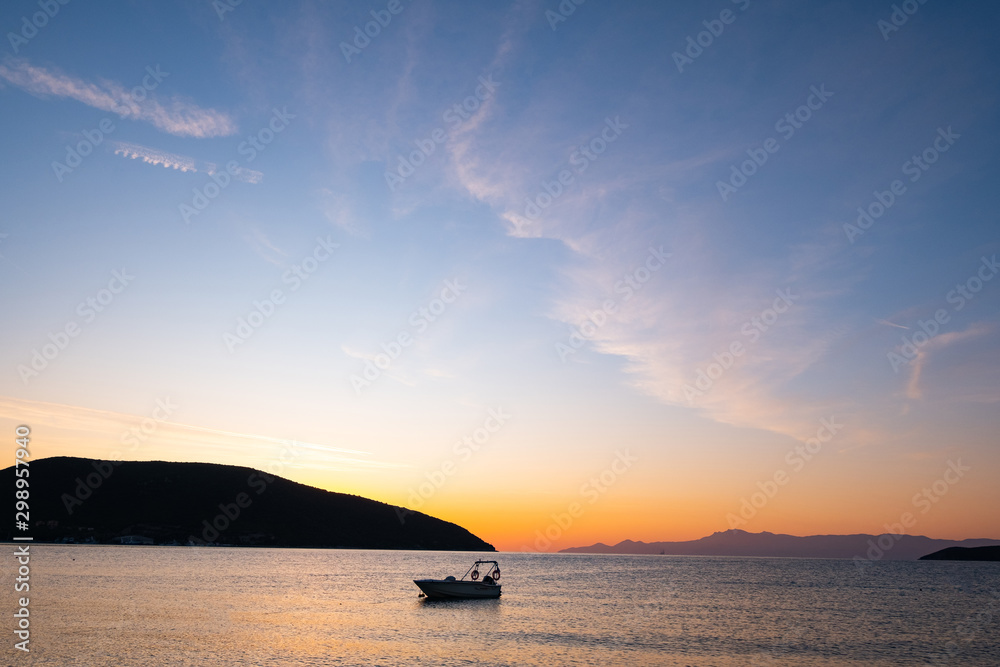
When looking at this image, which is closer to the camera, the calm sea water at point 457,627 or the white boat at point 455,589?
the calm sea water at point 457,627

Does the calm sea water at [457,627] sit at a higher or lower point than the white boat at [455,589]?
lower

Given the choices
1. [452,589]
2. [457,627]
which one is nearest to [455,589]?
[452,589]

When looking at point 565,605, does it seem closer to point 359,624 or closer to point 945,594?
point 359,624

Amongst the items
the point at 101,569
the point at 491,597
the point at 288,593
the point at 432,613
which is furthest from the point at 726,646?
the point at 101,569

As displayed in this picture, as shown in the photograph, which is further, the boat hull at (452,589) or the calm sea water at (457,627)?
the boat hull at (452,589)

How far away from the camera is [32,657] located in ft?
125

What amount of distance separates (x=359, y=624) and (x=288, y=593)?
114 feet

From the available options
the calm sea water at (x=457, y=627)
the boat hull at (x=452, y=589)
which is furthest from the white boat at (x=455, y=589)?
the calm sea water at (x=457, y=627)

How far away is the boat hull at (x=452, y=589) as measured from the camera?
84.1 m

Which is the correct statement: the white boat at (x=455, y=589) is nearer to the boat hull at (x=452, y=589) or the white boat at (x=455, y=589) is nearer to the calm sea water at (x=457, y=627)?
the boat hull at (x=452, y=589)

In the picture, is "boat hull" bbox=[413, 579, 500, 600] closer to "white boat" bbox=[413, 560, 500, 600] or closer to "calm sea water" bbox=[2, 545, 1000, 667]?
"white boat" bbox=[413, 560, 500, 600]

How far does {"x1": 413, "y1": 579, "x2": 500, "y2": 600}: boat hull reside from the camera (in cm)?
8412

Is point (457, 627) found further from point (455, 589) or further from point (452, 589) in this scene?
point (455, 589)

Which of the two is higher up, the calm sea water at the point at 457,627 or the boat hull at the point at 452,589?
the boat hull at the point at 452,589
